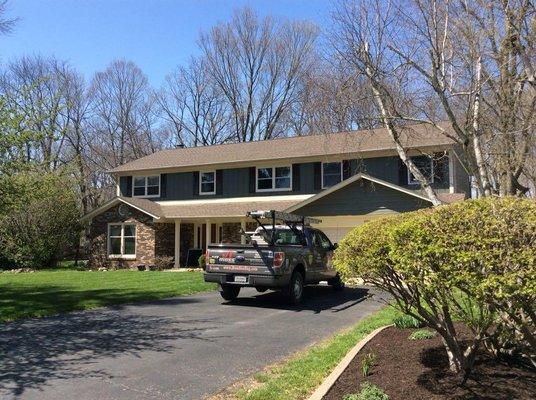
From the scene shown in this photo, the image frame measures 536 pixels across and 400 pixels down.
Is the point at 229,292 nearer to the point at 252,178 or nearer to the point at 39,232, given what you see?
the point at 252,178

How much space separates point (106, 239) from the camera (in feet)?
89.3

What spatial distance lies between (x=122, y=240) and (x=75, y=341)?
62.5 ft

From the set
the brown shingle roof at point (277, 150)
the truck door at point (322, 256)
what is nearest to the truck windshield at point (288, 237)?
the truck door at point (322, 256)

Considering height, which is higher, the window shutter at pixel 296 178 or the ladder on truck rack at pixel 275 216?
the window shutter at pixel 296 178

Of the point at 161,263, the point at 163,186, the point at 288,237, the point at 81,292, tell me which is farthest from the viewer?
the point at 163,186

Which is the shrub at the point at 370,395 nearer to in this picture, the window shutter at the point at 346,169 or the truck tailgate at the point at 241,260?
the truck tailgate at the point at 241,260

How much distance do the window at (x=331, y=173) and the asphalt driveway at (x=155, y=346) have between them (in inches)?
455

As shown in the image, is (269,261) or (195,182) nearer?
(269,261)

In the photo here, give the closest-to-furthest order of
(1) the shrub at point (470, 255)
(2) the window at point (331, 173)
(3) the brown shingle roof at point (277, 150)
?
(1) the shrub at point (470, 255) < (3) the brown shingle roof at point (277, 150) < (2) the window at point (331, 173)

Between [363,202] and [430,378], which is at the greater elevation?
[363,202]

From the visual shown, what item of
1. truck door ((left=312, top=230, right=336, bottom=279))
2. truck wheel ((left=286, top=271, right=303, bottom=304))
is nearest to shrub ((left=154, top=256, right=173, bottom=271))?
truck door ((left=312, top=230, right=336, bottom=279))

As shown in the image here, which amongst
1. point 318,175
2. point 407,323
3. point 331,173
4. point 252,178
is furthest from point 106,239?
point 407,323

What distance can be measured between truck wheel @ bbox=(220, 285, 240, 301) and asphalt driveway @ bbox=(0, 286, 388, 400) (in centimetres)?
37

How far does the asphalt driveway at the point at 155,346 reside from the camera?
19.6 ft
